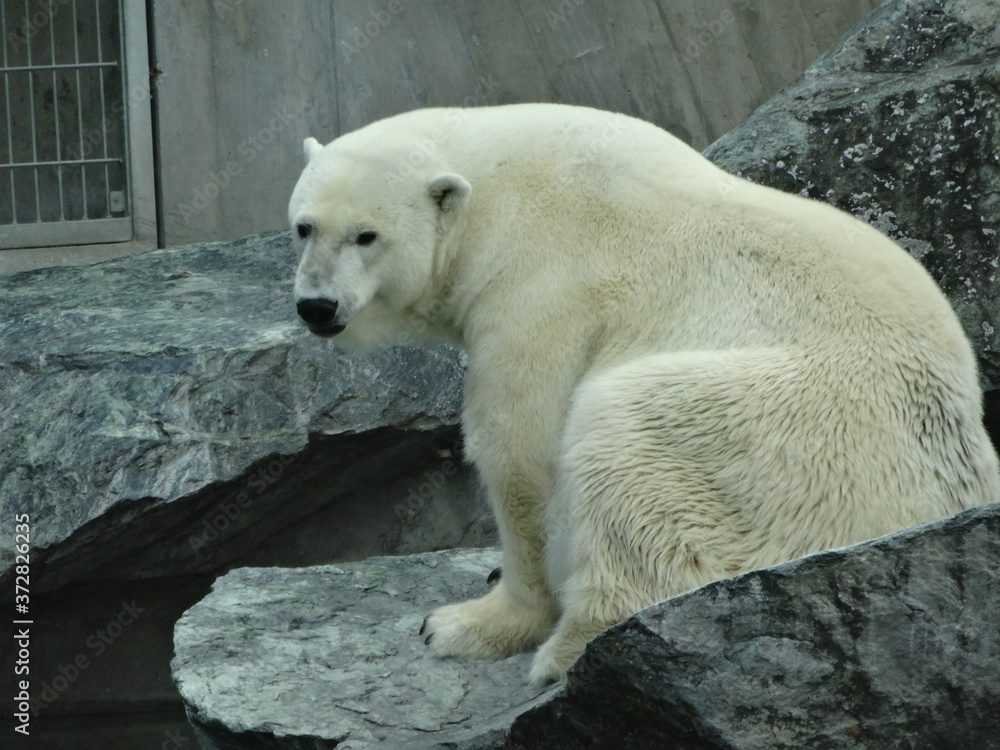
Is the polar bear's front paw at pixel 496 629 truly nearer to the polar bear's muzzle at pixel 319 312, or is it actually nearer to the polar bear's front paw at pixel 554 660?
the polar bear's front paw at pixel 554 660

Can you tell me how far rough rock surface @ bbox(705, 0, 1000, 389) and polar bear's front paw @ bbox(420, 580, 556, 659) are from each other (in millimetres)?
2389

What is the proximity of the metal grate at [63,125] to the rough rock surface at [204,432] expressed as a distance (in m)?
1.35

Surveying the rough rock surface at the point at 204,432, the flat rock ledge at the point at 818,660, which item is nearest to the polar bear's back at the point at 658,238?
the flat rock ledge at the point at 818,660

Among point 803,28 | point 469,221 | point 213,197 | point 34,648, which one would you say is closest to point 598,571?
point 469,221

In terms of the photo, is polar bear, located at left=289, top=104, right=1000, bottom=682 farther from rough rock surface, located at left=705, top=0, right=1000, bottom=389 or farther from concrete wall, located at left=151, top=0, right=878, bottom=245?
concrete wall, located at left=151, top=0, right=878, bottom=245

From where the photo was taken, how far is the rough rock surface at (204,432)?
204 inches

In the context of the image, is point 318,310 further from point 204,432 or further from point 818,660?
point 204,432

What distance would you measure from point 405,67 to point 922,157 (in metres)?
3.49

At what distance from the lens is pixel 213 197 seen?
7.45 meters

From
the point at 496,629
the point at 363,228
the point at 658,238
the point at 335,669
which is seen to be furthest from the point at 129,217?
the point at 658,238

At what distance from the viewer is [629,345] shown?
11.2ft

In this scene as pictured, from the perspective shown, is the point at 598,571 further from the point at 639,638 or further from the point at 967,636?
the point at 967,636

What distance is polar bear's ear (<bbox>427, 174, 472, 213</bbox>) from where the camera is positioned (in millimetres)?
3541

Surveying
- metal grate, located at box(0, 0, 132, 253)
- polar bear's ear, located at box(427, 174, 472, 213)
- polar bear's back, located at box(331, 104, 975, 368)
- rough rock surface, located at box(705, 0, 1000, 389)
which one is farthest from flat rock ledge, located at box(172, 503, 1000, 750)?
metal grate, located at box(0, 0, 132, 253)
